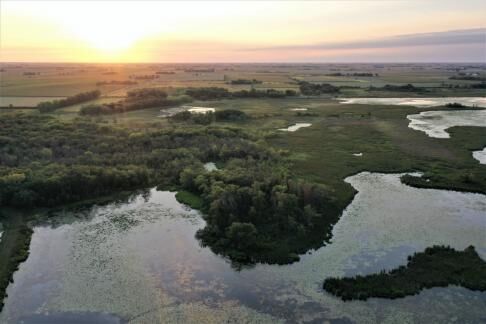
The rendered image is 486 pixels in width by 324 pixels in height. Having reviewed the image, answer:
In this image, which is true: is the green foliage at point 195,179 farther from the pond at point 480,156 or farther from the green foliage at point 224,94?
the green foliage at point 224,94

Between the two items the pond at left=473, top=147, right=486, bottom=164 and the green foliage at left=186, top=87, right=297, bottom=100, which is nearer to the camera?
the pond at left=473, top=147, right=486, bottom=164

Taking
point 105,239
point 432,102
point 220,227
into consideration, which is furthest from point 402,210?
point 432,102

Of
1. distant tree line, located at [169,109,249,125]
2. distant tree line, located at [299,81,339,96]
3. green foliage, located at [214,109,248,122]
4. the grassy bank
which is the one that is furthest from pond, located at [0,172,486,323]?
distant tree line, located at [299,81,339,96]

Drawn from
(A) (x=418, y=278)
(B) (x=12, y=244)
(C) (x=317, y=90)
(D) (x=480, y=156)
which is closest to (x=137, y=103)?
(C) (x=317, y=90)

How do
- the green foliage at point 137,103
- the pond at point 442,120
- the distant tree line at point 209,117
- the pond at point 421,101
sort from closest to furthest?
the pond at point 442,120, the distant tree line at point 209,117, the green foliage at point 137,103, the pond at point 421,101

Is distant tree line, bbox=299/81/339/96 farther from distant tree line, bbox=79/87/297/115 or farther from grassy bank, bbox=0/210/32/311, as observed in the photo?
grassy bank, bbox=0/210/32/311

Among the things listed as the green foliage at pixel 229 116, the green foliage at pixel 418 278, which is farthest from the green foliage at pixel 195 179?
the green foliage at pixel 229 116

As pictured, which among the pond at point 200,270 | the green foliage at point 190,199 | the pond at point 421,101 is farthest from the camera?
the pond at point 421,101
